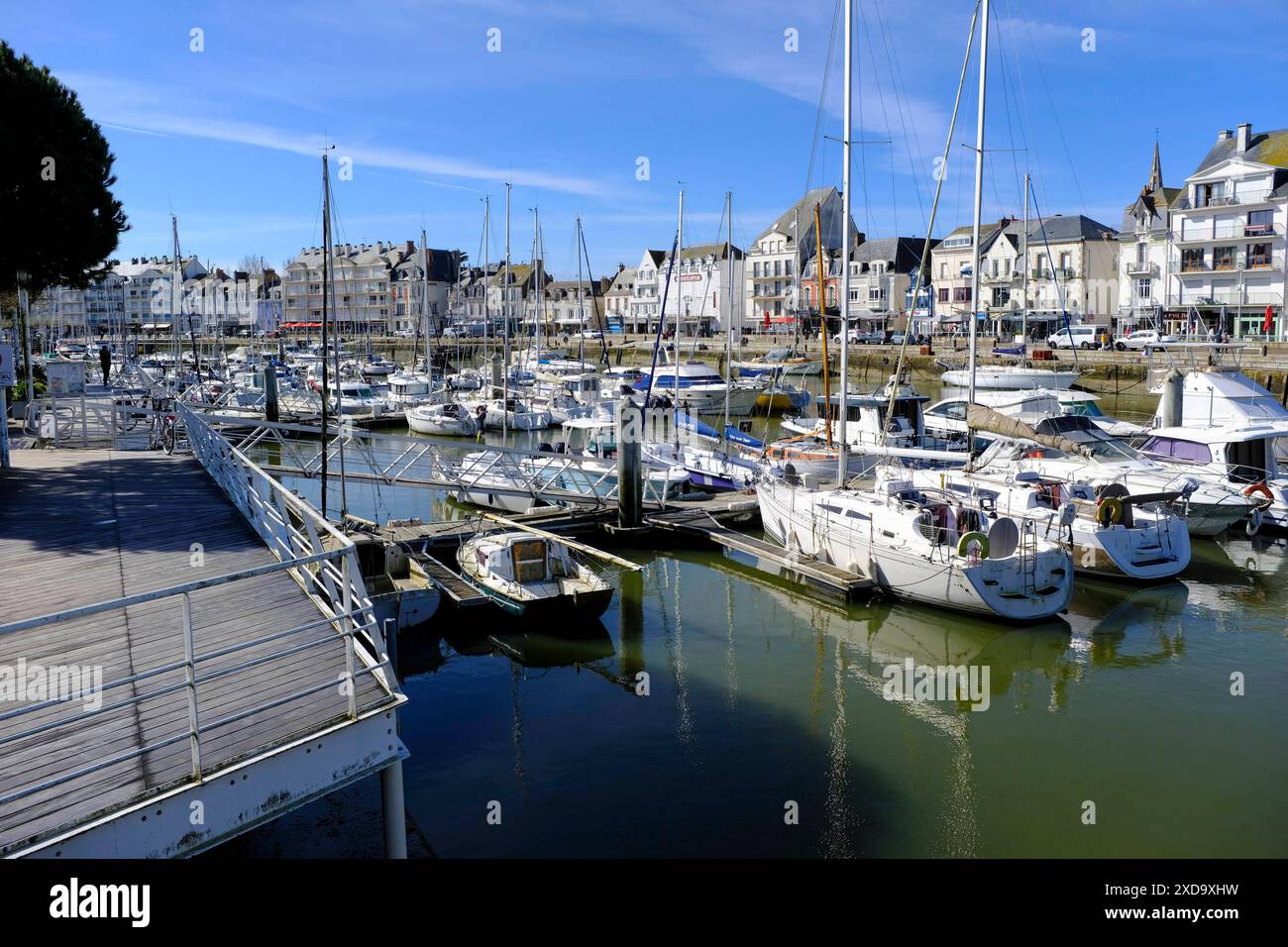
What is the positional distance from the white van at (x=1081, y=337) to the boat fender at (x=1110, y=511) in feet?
182

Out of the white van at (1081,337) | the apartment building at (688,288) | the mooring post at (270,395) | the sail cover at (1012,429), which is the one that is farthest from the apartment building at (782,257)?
the sail cover at (1012,429)

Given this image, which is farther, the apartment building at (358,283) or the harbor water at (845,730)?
the apartment building at (358,283)

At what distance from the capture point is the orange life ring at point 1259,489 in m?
27.4

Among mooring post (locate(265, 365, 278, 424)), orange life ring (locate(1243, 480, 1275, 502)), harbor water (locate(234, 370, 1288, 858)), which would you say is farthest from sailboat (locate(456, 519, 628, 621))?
mooring post (locate(265, 365, 278, 424))

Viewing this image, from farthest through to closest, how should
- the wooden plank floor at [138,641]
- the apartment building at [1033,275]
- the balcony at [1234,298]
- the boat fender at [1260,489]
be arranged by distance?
the apartment building at [1033,275], the balcony at [1234,298], the boat fender at [1260,489], the wooden plank floor at [138,641]

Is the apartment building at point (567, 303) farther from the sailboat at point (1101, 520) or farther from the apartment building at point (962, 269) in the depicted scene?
the sailboat at point (1101, 520)

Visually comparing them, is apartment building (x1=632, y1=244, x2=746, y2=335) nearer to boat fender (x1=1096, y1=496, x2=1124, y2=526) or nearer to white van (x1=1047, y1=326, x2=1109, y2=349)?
white van (x1=1047, y1=326, x2=1109, y2=349)

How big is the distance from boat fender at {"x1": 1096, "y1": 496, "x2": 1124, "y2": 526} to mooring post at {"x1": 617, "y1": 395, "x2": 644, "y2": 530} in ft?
38.5

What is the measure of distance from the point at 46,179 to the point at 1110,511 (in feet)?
85.2

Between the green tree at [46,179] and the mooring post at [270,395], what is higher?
the green tree at [46,179]

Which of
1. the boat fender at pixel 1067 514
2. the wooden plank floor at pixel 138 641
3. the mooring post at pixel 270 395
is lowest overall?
the boat fender at pixel 1067 514

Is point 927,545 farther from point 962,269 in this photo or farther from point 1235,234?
point 962,269

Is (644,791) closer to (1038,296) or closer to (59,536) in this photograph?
(59,536)

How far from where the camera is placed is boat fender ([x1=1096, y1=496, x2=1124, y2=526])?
23.2 meters
